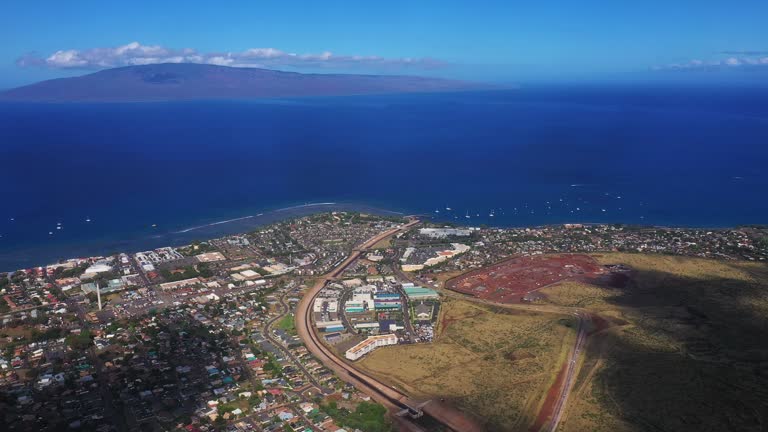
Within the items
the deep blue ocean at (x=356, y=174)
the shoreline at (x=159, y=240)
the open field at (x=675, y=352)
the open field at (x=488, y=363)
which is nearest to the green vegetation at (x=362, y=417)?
the open field at (x=488, y=363)

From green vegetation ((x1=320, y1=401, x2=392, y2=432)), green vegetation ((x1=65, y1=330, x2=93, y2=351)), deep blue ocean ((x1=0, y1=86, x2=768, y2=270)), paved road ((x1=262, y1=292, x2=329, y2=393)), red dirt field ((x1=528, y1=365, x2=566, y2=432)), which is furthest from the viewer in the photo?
deep blue ocean ((x1=0, y1=86, x2=768, y2=270))

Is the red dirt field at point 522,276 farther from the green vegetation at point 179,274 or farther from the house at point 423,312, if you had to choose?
the green vegetation at point 179,274

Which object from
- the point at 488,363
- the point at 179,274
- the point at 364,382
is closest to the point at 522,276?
the point at 488,363

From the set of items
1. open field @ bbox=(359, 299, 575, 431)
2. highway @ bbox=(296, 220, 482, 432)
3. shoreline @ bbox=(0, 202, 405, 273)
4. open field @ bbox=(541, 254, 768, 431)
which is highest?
open field @ bbox=(541, 254, 768, 431)

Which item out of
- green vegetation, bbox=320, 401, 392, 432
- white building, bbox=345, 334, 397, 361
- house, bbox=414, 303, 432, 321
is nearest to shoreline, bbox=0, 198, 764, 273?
house, bbox=414, 303, 432, 321

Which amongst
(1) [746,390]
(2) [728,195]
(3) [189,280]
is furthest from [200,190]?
(2) [728,195]

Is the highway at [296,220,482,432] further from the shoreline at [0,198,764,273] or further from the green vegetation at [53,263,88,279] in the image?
the shoreline at [0,198,764,273]

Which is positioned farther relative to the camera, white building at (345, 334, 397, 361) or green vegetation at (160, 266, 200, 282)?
green vegetation at (160, 266, 200, 282)
